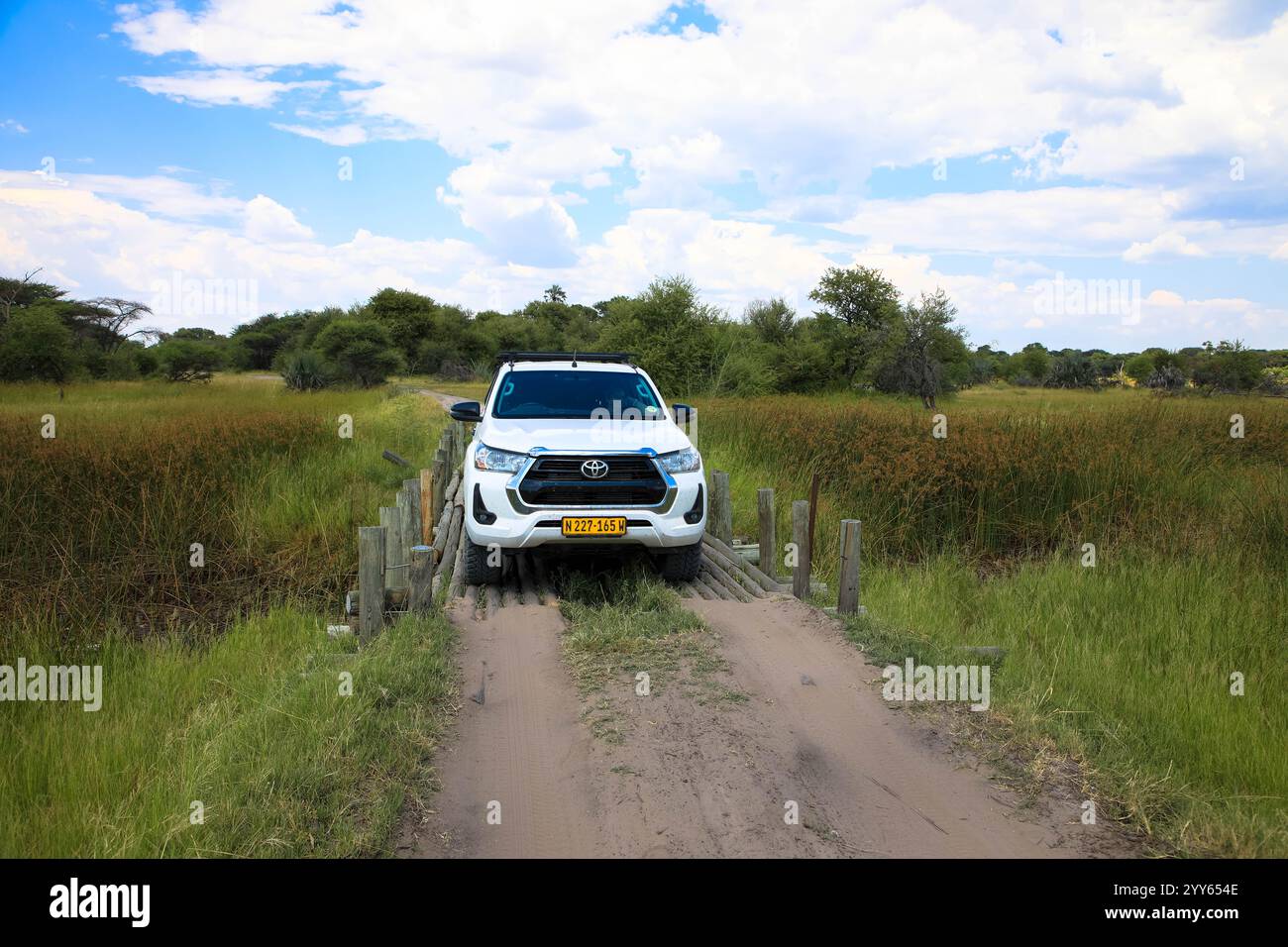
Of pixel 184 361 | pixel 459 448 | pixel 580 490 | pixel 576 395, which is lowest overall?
pixel 580 490

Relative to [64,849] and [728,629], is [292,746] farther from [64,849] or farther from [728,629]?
[728,629]

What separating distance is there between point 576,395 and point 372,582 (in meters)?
2.88

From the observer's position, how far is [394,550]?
6.43m

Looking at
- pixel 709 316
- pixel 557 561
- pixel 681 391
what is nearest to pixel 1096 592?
pixel 557 561

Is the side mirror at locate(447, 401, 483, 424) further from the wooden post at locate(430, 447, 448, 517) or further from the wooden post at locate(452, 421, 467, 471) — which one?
the wooden post at locate(452, 421, 467, 471)

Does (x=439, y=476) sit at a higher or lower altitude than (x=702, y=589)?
higher

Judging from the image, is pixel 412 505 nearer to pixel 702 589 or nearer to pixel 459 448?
pixel 702 589

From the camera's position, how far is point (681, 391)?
30.0 meters

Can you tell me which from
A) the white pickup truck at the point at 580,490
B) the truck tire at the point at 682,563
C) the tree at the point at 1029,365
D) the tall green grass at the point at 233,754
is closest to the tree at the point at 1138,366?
the tree at the point at 1029,365

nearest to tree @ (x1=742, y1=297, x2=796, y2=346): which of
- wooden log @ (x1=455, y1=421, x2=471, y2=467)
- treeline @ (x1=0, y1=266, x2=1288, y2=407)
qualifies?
treeline @ (x1=0, y1=266, x2=1288, y2=407)

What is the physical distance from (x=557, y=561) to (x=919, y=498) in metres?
4.74

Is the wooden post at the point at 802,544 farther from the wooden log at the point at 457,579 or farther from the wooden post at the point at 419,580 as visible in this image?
the wooden post at the point at 419,580

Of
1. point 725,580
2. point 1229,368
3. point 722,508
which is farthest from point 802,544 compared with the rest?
point 1229,368
